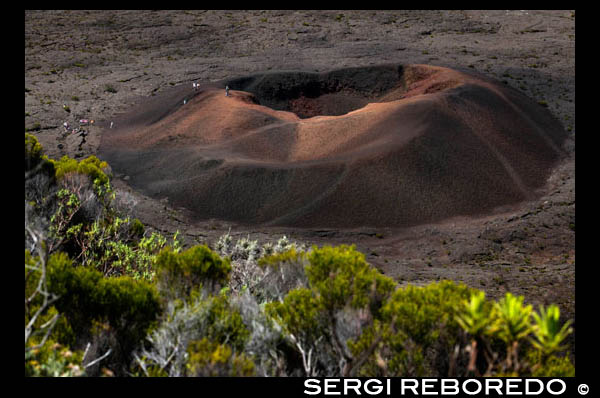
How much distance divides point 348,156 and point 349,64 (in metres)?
14.6

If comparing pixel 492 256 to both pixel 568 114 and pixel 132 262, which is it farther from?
pixel 568 114

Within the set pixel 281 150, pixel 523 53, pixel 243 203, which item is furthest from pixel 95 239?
pixel 523 53

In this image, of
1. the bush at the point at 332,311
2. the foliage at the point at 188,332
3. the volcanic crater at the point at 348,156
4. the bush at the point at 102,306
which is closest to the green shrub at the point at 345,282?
the bush at the point at 332,311

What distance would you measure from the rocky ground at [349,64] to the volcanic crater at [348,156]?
734 millimetres

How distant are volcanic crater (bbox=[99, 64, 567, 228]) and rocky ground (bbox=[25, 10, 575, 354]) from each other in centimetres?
73

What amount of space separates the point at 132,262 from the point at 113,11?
133ft

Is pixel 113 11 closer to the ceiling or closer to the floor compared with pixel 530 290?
closer to the ceiling

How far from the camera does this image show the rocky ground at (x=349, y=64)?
14.1m

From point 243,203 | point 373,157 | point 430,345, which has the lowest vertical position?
point 243,203

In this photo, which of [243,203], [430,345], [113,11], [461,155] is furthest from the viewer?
[113,11]

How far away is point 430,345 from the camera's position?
5.93 metres

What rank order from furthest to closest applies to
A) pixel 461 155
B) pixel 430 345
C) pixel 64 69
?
pixel 64 69
pixel 461 155
pixel 430 345

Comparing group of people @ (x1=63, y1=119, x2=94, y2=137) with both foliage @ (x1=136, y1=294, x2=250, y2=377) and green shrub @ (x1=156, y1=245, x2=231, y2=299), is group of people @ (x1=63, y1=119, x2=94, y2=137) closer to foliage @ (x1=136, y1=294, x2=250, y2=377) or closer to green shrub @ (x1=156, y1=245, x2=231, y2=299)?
green shrub @ (x1=156, y1=245, x2=231, y2=299)

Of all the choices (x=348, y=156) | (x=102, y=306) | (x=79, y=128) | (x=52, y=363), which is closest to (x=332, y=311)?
(x=102, y=306)
